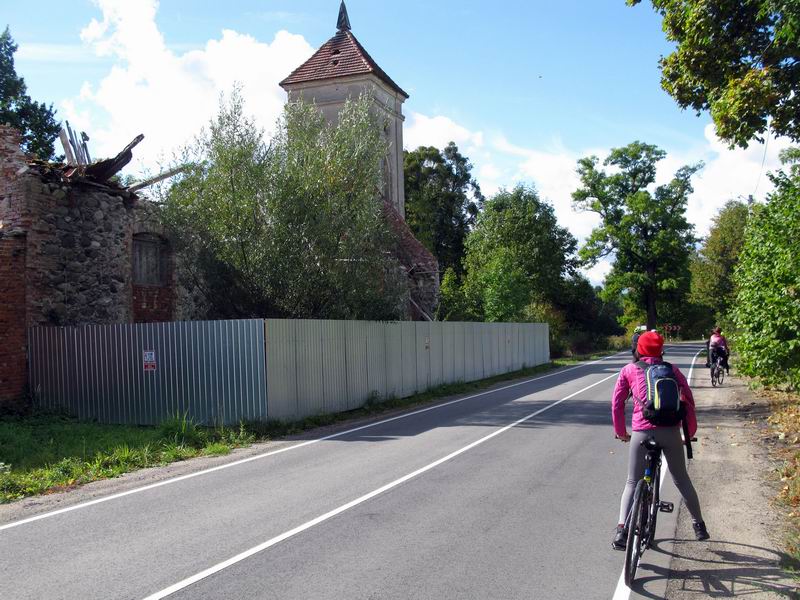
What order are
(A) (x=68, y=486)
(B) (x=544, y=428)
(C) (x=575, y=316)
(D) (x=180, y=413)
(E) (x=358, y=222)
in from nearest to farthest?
(A) (x=68, y=486) < (B) (x=544, y=428) < (D) (x=180, y=413) < (E) (x=358, y=222) < (C) (x=575, y=316)

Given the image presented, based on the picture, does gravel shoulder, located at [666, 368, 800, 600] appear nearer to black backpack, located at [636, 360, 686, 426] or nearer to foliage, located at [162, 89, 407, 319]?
black backpack, located at [636, 360, 686, 426]

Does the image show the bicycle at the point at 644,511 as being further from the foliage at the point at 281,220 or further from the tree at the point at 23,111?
the tree at the point at 23,111

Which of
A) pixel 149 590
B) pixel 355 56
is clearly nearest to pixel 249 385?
pixel 149 590

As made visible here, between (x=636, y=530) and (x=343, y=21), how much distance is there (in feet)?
135

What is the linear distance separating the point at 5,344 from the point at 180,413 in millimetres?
4373

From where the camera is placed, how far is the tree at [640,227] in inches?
2265

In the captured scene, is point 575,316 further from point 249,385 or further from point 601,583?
point 601,583

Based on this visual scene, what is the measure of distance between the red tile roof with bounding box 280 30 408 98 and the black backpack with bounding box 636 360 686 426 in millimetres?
33617

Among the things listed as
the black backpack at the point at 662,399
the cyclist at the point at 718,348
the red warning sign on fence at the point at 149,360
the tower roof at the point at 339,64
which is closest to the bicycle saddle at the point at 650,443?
the black backpack at the point at 662,399

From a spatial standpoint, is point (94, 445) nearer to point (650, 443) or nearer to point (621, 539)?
point (621, 539)

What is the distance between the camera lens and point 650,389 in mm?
5551

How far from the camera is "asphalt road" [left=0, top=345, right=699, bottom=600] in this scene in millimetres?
5250

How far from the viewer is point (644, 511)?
5.42 meters

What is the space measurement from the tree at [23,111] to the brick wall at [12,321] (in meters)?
19.3
